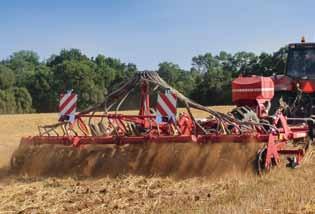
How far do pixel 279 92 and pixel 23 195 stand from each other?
17.9 feet

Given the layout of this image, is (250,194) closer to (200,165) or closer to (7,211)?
(200,165)

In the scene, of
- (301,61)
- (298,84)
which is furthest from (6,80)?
(298,84)

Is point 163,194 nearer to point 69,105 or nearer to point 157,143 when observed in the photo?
point 157,143

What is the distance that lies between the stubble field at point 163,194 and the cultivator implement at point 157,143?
0.91 feet

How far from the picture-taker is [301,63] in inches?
395

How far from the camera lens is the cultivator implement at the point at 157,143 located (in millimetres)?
6922

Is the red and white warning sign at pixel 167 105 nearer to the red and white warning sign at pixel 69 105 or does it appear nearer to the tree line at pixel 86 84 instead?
the red and white warning sign at pixel 69 105

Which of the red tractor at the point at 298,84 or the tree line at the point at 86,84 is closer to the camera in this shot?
the red tractor at the point at 298,84

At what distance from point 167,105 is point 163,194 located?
67.0 inches

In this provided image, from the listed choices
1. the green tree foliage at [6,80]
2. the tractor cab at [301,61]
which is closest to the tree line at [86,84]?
the green tree foliage at [6,80]

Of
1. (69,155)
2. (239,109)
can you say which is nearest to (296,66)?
(239,109)

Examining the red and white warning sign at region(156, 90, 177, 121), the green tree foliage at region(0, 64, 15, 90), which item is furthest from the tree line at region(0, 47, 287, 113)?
the red and white warning sign at region(156, 90, 177, 121)

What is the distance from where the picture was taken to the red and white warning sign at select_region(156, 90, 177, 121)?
718 cm

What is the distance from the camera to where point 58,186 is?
654 cm
